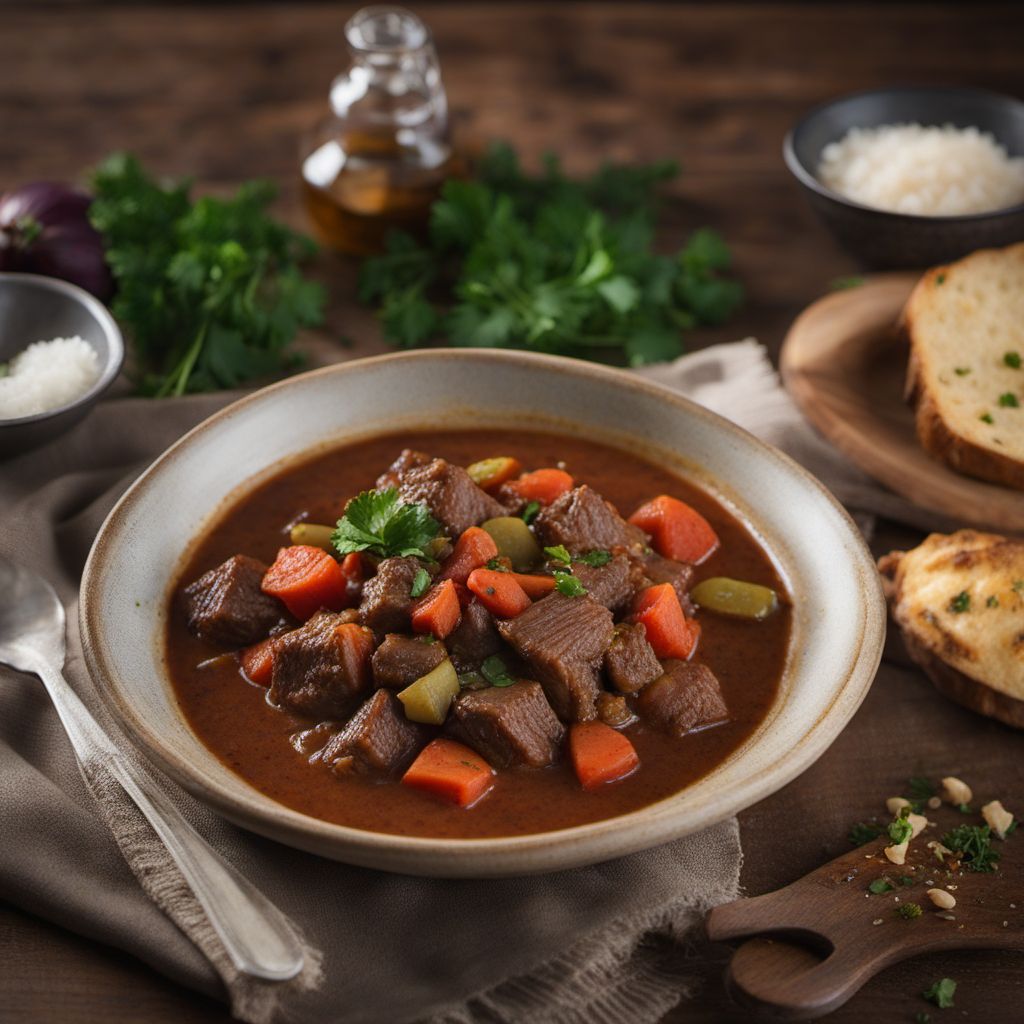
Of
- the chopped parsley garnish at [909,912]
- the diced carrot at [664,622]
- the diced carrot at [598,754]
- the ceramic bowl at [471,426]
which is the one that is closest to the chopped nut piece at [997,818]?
the chopped parsley garnish at [909,912]

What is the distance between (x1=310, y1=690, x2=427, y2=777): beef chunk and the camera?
11.5 ft

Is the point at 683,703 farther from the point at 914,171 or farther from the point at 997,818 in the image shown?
the point at 914,171

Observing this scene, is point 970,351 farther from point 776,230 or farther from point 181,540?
point 181,540

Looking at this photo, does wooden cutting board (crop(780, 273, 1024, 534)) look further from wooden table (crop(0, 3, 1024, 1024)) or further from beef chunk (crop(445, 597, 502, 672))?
beef chunk (crop(445, 597, 502, 672))

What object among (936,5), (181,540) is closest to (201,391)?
(181,540)

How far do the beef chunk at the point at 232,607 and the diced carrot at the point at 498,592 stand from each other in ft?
2.07

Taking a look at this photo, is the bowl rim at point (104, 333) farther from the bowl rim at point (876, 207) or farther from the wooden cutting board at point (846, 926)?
the bowl rim at point (876, 207)

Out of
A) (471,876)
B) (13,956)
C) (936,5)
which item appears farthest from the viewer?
(936,5)

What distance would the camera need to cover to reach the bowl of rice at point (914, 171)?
19.2 ft

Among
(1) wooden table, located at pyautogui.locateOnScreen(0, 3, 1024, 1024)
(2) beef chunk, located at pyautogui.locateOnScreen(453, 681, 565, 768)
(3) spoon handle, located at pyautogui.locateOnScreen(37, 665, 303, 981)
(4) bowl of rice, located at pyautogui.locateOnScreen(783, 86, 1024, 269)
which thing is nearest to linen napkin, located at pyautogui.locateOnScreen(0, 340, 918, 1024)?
(3) spoon handle, located at pyautogui.locateOnScreen(37, 665, 303, 981)

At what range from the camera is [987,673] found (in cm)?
405

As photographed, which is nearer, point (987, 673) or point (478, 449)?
point (987, 673)

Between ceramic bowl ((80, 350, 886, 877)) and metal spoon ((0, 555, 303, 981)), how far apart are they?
174mm

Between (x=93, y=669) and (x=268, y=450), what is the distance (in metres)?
1.27
